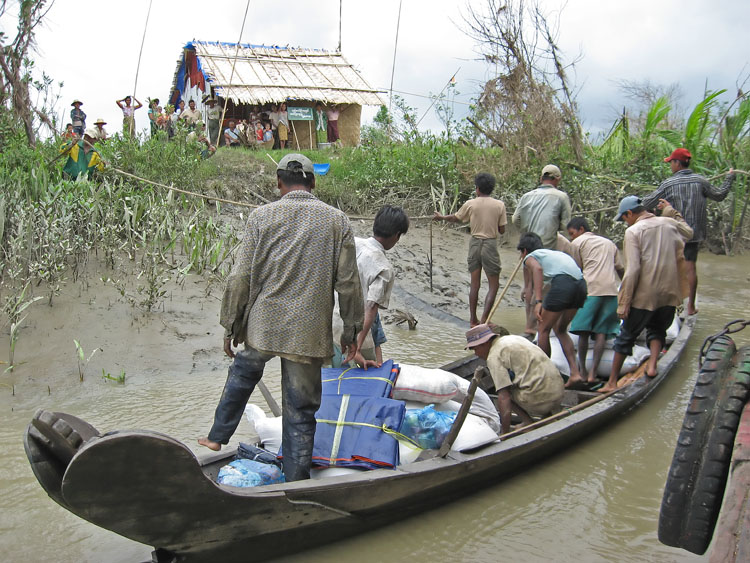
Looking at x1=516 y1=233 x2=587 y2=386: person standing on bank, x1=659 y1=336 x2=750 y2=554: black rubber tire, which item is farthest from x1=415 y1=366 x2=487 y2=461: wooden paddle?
x1=516 y1=233 x2=587 y2=386: person standing on bank

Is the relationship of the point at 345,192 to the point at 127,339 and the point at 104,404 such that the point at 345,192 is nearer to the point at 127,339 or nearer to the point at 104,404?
the point at 127,339

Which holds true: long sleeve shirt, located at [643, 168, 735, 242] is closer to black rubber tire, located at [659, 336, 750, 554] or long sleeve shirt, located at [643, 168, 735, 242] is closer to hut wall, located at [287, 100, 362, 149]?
black rubber tire, located at [659, 336, 750, 554]

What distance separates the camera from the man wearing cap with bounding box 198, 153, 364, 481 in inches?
116

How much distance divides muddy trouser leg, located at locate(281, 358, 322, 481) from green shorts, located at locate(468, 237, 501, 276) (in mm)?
4188

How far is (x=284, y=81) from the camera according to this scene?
15.5 m

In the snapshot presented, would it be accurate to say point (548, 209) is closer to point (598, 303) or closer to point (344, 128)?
point (598, 303)

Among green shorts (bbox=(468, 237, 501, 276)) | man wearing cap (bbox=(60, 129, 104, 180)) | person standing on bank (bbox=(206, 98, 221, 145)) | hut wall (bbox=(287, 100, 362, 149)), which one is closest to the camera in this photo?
green shorts (bbox=(468, 237, 501, 276))

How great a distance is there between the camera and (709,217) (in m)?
11.0

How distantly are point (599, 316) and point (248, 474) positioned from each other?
3357 millimetres

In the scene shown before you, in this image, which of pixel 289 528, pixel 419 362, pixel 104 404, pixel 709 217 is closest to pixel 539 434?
pixel 289 528

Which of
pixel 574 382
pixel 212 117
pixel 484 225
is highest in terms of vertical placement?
pixel 212 117

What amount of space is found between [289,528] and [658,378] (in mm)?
3411

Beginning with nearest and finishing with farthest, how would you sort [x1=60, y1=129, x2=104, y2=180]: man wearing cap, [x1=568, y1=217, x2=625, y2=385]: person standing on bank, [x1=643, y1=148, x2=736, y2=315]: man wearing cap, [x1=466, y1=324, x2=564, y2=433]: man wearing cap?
[x1=466, y1=324, x2=564, y2=433]: man wearing cap < [x1=568, y1=217, x2=625, y2=385]: person standing on bank < [x1=643, y1=148, x2=736, y2=315]: man wearing cap < [x1=60, y1=129, x2=104, y2=180]: man wearing cap

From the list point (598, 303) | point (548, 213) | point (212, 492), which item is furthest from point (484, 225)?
point (212, 492)
